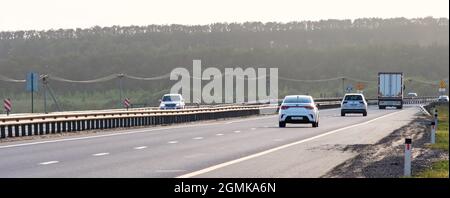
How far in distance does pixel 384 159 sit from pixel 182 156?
4.61m

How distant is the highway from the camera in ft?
58.5

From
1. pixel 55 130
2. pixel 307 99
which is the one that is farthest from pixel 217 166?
pixel 307 99

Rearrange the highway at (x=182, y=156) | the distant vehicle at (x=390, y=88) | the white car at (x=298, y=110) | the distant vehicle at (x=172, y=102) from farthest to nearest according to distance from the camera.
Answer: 1. the distant vehicle at (x=390, y=88)
2. the distant vehicle at (x=172, y=102)
3. the white car at (x=298, y=110)
4. the highway at (x=182, y=156)

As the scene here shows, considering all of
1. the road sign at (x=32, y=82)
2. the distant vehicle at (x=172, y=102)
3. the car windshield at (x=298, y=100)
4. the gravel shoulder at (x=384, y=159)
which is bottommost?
the gravel shoulder at (x=384, y=159)

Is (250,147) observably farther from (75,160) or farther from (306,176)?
(306,176)

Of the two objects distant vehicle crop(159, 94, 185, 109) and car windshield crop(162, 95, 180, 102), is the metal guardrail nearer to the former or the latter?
distant vehicle crop(159, 94, 185, 109)

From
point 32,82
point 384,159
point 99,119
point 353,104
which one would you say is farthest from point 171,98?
point 384,159

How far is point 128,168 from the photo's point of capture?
1873 centimetres

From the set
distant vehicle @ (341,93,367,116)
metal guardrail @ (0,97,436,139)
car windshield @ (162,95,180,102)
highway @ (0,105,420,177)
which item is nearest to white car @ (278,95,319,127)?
highway @ (0,105,420,177)

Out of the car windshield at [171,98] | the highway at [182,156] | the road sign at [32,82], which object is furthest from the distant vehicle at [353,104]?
the highway at [182,156]

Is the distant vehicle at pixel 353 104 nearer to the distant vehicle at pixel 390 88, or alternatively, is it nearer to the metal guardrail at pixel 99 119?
the metal guardrail at pixel 99 119

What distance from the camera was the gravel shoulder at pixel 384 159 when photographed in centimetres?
1767

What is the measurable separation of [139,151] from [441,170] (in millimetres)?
8759

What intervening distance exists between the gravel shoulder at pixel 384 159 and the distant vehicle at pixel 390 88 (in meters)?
51.6
